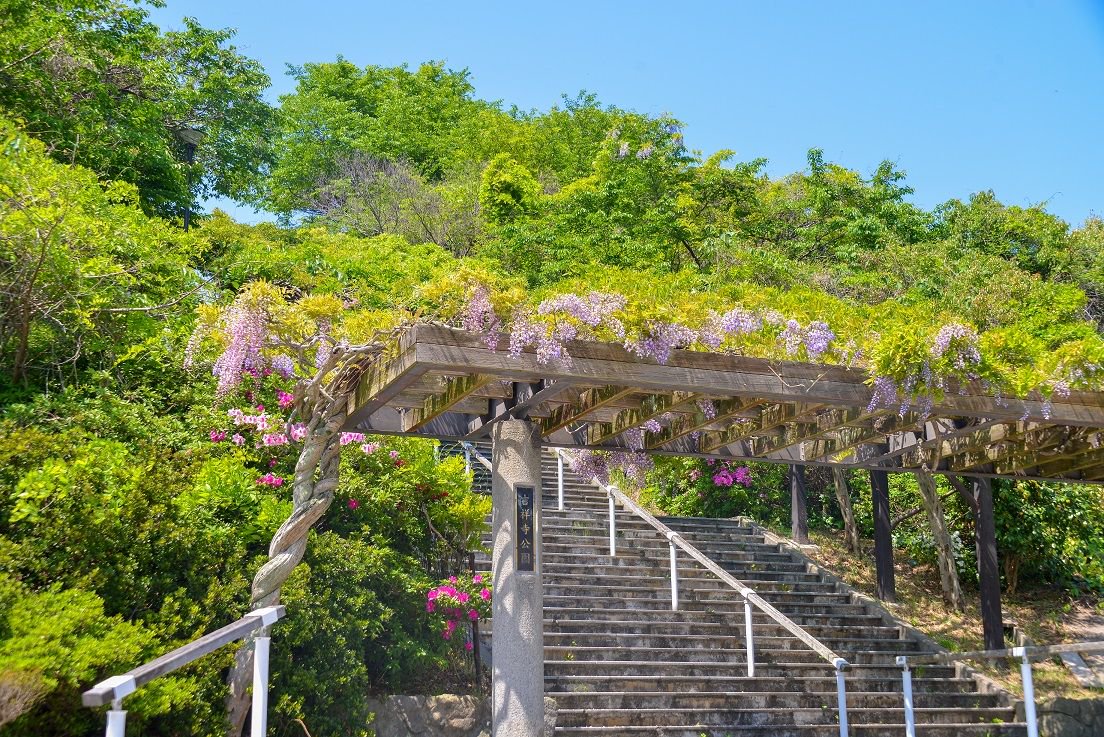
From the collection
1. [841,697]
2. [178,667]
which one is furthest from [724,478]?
[178,667]

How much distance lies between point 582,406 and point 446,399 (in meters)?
0.99

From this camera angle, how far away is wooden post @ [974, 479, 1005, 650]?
10.7m

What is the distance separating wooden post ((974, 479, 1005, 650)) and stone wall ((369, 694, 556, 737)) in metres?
6.06

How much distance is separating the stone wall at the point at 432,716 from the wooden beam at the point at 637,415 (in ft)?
7.20

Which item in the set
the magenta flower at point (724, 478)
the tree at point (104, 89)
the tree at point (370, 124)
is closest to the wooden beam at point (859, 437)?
the magenta flower at point (724, 478)

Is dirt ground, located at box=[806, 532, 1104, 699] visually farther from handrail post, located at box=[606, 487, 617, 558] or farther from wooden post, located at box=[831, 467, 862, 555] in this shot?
handrail post, located at box=[606, 487, 617, 558]

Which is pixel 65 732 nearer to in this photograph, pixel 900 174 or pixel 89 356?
pixel 89 356

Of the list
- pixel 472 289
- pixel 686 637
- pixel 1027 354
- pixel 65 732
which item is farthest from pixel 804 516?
pixel 65 732

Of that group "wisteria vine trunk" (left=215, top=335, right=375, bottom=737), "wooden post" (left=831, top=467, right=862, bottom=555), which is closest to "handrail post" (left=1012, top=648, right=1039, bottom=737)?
"wisteria vine trunk" (left=215, top=335, right=375, bottom=737)

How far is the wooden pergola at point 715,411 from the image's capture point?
569 centimetres

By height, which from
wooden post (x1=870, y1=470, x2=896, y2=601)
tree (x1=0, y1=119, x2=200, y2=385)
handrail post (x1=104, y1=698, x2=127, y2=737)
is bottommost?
handrail post (x1=104, y1=698, x2=127, y2=737)

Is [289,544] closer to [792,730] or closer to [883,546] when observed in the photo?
[792,730]

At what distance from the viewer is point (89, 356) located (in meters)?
8.35

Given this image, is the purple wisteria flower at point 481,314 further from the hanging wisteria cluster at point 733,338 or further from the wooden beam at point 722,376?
the wooden beam at point 722,376
